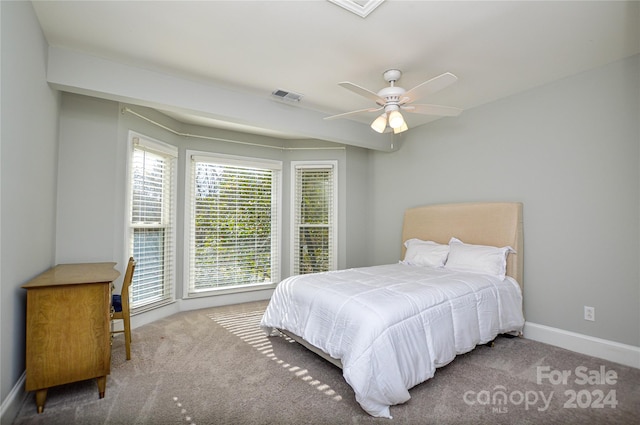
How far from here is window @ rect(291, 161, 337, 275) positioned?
4.97 meters

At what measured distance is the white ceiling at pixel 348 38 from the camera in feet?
6.81

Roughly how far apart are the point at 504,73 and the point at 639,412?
9.05 ft

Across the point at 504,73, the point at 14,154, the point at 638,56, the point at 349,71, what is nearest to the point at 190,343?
the point at 14,154

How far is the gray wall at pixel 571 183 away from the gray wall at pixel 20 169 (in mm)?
4117

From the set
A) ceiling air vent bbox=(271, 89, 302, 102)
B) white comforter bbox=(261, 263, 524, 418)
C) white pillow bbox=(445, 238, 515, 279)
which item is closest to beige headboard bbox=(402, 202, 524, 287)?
white pillow bbox=(445, 238, 515, 279)

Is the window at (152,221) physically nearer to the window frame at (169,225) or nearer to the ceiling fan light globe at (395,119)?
the window frame at (169,225)

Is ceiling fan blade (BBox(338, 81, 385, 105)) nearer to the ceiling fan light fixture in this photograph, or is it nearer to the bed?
the ceiling fan light fixture

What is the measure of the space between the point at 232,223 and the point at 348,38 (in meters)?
3.06

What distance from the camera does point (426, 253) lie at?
12.1ft

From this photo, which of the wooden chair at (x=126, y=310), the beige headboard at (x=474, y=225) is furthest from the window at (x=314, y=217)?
the wooden chair at (x=126, y=310)

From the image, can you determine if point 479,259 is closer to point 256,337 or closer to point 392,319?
point 392,319

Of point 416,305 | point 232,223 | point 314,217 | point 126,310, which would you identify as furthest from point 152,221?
point 416,305

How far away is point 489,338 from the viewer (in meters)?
2.78

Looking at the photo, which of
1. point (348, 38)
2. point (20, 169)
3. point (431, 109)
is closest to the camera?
point (20, 169)
